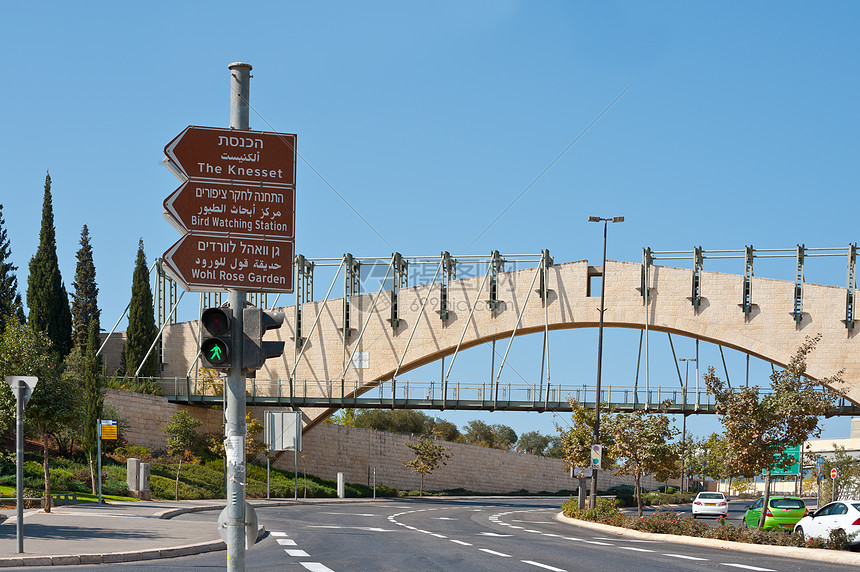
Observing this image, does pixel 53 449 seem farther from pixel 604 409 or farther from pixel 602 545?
pixel 602 545

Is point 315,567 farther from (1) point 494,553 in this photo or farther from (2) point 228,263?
(2) point 228,263

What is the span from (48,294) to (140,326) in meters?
6.92

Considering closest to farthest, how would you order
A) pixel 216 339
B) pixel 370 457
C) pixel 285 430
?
1. pixel 216 339
2. pixel 285 430
3. pixel 370 457

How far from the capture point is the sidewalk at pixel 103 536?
1728 cm

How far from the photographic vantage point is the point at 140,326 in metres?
67.3

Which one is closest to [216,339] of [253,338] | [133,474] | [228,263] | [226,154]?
[253,338]

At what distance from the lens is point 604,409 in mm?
48594

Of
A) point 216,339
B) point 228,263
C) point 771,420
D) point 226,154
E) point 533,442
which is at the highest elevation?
point 226,154

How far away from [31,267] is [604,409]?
128 feet

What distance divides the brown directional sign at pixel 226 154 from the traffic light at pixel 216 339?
1.45 metres

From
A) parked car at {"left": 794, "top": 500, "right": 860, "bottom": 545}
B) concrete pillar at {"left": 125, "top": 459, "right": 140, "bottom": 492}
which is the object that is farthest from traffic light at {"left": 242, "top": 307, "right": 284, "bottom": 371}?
concrete pillar at {"left": 125, "top": 459, "right": 140, "bottom": 492}

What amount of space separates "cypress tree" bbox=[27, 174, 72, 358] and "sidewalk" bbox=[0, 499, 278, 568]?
33317 mm

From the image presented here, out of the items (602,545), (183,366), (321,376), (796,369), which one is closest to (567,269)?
(321,376)

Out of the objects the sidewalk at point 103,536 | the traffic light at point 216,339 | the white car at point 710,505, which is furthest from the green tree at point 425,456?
the traffic light at point 216,339
